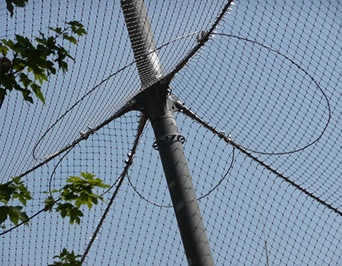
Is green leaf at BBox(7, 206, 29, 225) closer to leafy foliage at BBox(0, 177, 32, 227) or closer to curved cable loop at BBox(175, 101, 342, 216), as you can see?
leafy foliage at BBox(0, 177, 32, 227)

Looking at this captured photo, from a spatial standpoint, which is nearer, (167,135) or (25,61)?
(25,61)

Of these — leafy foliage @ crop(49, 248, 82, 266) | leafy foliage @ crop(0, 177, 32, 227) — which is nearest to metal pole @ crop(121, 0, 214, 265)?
leafy foliage @ crop(49, 248, 82, 266)

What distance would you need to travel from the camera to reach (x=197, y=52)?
13.0 ft

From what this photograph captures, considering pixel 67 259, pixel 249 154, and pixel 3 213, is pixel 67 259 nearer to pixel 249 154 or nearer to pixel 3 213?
pixel 3 213

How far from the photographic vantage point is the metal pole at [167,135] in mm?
A: 3621

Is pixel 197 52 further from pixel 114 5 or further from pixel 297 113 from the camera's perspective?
pixel 297 113

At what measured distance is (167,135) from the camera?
3912mm

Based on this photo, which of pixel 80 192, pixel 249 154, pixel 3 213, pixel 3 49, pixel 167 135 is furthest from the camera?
pixel 249 154

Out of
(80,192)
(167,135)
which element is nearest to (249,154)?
(167,135)

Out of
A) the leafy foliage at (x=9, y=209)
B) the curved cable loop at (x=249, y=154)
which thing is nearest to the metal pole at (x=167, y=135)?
the curved cable loop at (x=249, y=154)

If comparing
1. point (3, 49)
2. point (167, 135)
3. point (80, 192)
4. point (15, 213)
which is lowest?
point (15, 213)

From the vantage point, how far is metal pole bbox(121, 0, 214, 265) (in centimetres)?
362

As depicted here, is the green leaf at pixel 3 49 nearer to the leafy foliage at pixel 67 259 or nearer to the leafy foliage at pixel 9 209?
the leafy foliage at pixel 9 209

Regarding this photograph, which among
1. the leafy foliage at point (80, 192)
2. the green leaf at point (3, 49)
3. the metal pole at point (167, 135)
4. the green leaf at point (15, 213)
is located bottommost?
the green leaf at point (15, 213)
